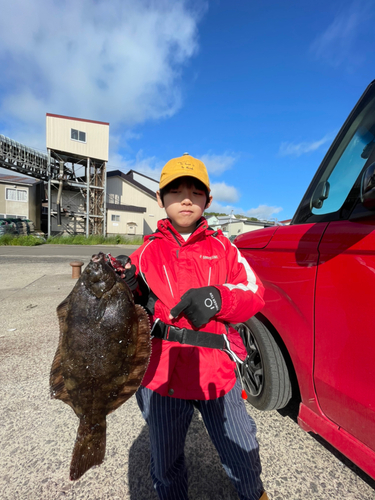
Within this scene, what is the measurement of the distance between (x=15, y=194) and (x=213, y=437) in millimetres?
33059

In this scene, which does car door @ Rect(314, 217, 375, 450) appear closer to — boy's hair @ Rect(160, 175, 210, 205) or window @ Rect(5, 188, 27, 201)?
boy's hair @ Rect(160, 175, 210, 205)

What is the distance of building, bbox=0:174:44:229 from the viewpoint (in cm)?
2670

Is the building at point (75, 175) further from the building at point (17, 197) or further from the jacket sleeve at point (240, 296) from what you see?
the jacket sleeve at point (240, 296)

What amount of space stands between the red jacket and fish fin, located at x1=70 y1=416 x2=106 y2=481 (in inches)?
12.7

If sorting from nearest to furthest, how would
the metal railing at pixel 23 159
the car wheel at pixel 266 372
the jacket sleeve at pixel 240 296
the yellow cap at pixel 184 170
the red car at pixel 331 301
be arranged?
the red car at pixel 331 301
the jacket sleeve at pixel 240 296
the yellow cap at pixel 184 170
the car wheel at pixel 266 372
the metal railing at pixel 23 159

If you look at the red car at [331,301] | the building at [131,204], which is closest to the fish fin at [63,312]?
the red car at [331,301]

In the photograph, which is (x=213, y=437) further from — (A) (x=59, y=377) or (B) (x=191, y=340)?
(A) (x=59, y=377)

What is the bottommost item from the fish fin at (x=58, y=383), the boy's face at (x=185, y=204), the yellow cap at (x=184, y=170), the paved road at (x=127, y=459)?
the paved road at (x=127, y=459)

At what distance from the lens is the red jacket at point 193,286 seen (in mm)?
1423

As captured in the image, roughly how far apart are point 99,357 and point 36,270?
972 cm

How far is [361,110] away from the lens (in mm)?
1729

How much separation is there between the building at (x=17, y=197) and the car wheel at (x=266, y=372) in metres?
31.9

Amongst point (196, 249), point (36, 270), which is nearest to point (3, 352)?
point (196, 249)

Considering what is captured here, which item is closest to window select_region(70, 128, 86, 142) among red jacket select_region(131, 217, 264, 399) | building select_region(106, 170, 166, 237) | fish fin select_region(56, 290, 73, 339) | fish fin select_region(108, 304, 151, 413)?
building select_region(106, 170, 166, 237)
